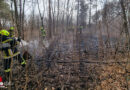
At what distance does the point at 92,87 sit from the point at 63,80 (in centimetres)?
99

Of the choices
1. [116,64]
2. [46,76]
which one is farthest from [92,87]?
[116,64]

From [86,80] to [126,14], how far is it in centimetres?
382

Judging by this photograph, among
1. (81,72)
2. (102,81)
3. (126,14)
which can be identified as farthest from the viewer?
(126,14)

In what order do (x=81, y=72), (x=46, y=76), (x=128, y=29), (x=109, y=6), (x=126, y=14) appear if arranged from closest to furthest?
(x=46, y=76) < (x=81, y=72) < (x=128, y=29) < (x=126, y=14) < (x=109, y=6)

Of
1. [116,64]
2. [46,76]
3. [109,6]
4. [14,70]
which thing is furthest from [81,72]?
[109,6]

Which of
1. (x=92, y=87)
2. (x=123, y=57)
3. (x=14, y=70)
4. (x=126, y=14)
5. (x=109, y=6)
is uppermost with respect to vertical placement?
(x=109, y=6)

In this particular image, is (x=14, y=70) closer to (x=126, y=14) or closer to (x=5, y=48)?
(x=5, y=48)

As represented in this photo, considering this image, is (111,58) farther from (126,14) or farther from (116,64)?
(126,14)

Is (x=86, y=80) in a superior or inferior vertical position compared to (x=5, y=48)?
inferior

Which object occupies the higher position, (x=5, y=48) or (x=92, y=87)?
(x=5, y=48)

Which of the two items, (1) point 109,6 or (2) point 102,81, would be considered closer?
(2) point 102,81

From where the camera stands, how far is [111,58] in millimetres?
4637

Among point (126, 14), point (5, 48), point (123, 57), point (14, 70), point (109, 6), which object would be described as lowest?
point (14, 70)

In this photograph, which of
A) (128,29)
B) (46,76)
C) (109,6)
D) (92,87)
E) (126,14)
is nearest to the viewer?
(92,87)
